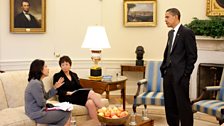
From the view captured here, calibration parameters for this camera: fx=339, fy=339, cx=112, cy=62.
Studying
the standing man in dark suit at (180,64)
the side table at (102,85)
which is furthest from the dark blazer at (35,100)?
the standing man in dark suit at (180,64)

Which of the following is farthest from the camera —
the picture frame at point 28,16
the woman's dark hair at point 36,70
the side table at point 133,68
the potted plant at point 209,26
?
the side table at point 133,68

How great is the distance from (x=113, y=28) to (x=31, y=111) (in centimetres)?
395

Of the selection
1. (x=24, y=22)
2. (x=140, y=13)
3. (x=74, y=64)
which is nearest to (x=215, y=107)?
(x=140, y=13)

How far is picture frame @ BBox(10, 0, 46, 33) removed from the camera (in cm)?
645

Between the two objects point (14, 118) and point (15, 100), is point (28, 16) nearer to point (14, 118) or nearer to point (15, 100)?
point (15, 100)

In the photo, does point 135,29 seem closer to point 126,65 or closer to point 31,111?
point 126,65

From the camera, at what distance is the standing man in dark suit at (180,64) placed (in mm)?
4363

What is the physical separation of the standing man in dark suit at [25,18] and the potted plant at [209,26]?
310 centimetres

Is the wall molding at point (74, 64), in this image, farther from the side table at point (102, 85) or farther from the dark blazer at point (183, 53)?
the dark blazer at point (183, 53)

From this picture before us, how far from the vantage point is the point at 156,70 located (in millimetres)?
5828

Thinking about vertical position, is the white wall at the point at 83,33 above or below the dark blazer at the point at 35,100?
above

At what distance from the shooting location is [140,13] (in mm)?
7297

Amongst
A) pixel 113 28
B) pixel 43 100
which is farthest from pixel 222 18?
pixel 43 100

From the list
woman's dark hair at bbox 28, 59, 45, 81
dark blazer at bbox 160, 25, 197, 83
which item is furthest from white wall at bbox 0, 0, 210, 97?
dark blazer at bbox 160, 25, 197, 83
